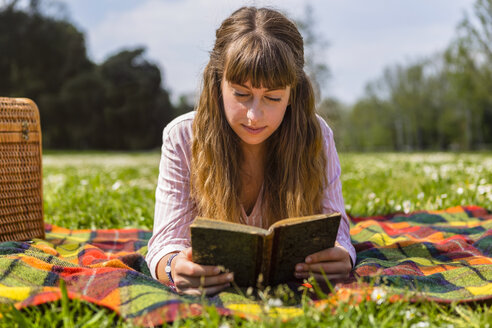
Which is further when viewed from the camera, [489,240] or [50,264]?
[489,240]

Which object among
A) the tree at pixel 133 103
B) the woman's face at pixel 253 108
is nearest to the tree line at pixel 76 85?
the tree at pixel 133 103

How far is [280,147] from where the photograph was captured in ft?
7.93

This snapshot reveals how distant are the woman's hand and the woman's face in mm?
618

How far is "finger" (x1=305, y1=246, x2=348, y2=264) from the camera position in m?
1.91

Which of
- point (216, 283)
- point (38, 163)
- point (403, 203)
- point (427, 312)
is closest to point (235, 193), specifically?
point (216, 283)

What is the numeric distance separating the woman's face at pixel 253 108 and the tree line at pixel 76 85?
26.7 m

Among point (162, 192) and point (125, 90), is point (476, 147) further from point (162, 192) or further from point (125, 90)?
point (162, 192)


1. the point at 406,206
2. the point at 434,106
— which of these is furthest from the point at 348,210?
the point at 434,106

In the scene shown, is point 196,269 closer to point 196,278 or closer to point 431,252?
point 196,278

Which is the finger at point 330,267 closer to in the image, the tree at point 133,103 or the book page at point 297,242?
the book page at point 297,242

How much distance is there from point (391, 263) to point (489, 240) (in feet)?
2.82

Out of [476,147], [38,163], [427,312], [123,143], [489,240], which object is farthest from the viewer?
[476,147]

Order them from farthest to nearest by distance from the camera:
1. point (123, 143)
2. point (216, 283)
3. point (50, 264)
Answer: point (123, 143) < point (50, 264) < point (216, 283)

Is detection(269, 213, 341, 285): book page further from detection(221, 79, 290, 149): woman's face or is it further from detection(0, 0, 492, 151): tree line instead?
detection(0, 0, 492, 151): tree line
